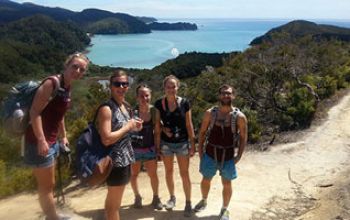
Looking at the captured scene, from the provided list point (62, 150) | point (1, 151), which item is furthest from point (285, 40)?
point (62, 150)

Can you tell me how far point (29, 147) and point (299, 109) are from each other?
7006 mm

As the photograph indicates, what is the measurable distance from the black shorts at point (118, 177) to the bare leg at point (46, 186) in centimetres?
57

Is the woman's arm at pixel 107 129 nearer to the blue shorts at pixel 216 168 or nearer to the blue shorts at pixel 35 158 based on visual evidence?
the blue shorts at pixel 35 158

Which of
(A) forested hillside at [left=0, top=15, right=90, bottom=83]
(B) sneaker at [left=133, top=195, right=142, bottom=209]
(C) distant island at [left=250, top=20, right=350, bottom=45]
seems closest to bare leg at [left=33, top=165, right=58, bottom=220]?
(B) sneaker at [left=133, top=195, right=142, bottom=209]

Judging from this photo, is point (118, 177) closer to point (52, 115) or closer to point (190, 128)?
point (52, 115)

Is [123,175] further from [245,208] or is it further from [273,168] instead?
[273,168]

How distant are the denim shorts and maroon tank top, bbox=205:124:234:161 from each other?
24 centimetres

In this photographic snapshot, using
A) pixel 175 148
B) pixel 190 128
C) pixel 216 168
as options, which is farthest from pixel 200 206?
pixel 190 128

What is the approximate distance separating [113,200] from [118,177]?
0.71 feet

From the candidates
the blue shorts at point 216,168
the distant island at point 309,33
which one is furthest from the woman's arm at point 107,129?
the distant island at point 309,33

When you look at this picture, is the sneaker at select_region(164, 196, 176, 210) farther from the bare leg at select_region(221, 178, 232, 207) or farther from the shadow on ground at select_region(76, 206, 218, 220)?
the bare leg at select_region(221, 178, 232, 207)

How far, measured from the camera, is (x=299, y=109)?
361 inches

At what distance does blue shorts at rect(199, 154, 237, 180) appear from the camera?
427 centimetres

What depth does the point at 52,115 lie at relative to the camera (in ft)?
10.8
